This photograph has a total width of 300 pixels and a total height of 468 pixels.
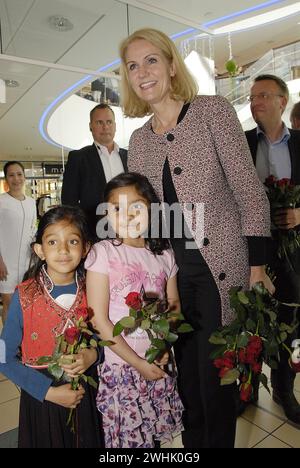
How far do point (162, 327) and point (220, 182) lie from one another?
1.75ft

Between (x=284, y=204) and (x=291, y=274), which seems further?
(x=291, y=274)

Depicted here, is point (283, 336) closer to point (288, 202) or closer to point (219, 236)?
point (219, 236)

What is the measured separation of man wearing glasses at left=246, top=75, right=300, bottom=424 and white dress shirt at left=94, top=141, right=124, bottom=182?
879 mm

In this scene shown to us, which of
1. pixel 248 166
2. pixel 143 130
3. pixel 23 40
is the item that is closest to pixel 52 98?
pixel 23 40

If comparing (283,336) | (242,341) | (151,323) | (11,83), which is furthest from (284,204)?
(11,83)

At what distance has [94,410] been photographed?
1.20m

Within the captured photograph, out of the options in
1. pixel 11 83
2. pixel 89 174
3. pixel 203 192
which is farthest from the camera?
pixel 11 83

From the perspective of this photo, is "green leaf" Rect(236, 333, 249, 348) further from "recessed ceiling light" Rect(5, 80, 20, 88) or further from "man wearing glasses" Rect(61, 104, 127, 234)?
"recessed ceiling light" Rect(5, 80, 20, 88)

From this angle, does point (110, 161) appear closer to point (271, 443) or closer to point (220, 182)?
point (220, 182)

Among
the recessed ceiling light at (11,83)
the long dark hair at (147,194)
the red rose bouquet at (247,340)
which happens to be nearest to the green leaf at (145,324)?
the red rose bouquet at (247,340)

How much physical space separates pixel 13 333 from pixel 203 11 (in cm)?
501

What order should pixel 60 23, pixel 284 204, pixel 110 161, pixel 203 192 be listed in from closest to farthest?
1. pixel 203 192
2. pixel 284 204
3. pixel 110 161
4. pixel 60 23

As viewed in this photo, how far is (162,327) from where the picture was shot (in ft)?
3.11

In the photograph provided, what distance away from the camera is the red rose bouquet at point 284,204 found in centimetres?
168
